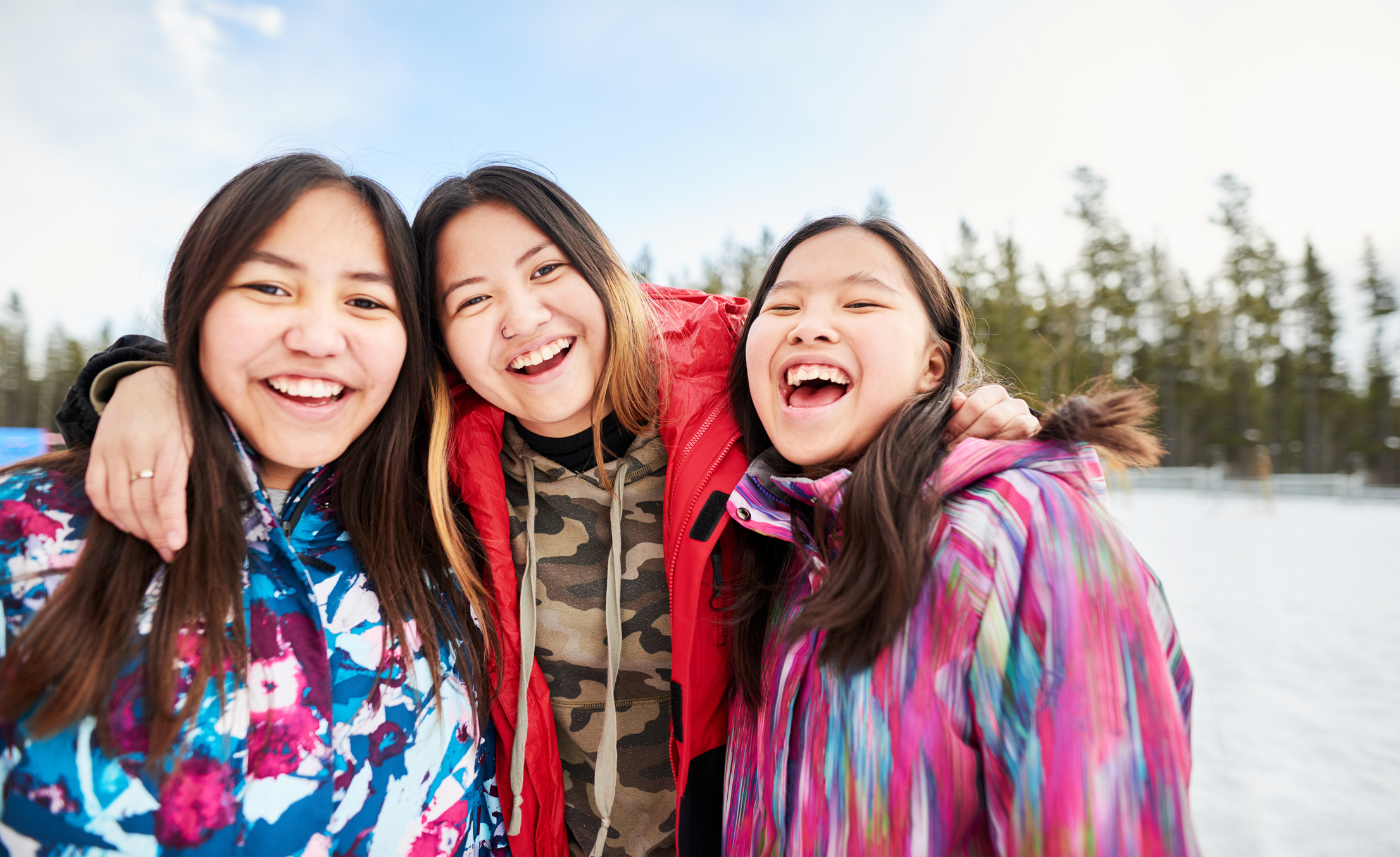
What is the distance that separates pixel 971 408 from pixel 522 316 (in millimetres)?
1282

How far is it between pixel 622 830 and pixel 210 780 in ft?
3.74

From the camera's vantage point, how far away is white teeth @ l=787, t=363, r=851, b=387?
1788 mm

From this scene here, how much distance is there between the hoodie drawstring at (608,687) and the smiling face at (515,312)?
0.37m

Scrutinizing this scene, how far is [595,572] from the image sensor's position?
2.08 metres

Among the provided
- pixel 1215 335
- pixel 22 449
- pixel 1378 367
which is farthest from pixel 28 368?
pixel 1378 367

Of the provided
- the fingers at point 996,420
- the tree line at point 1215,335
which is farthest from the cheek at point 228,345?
the tree line at point 1215,335

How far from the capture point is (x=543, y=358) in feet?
6.59

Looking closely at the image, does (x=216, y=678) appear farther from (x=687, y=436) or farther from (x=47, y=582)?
(x=687, y=436)

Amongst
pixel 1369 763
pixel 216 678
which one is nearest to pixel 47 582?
pixel 216 678

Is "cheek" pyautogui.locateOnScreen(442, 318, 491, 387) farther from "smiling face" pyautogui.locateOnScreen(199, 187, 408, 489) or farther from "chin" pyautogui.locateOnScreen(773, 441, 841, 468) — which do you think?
"chin" pyautogui.locateOnScreen(773, 441, 841, 468)

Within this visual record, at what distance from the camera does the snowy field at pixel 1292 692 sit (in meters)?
3.91

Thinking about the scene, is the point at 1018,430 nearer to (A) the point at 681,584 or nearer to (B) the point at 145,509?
(A) the point at 681,584

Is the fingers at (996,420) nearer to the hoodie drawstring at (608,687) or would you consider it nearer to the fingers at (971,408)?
the fingers at (971,408)

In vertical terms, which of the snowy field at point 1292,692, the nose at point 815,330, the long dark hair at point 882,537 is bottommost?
the snowy field at point 1292,692
